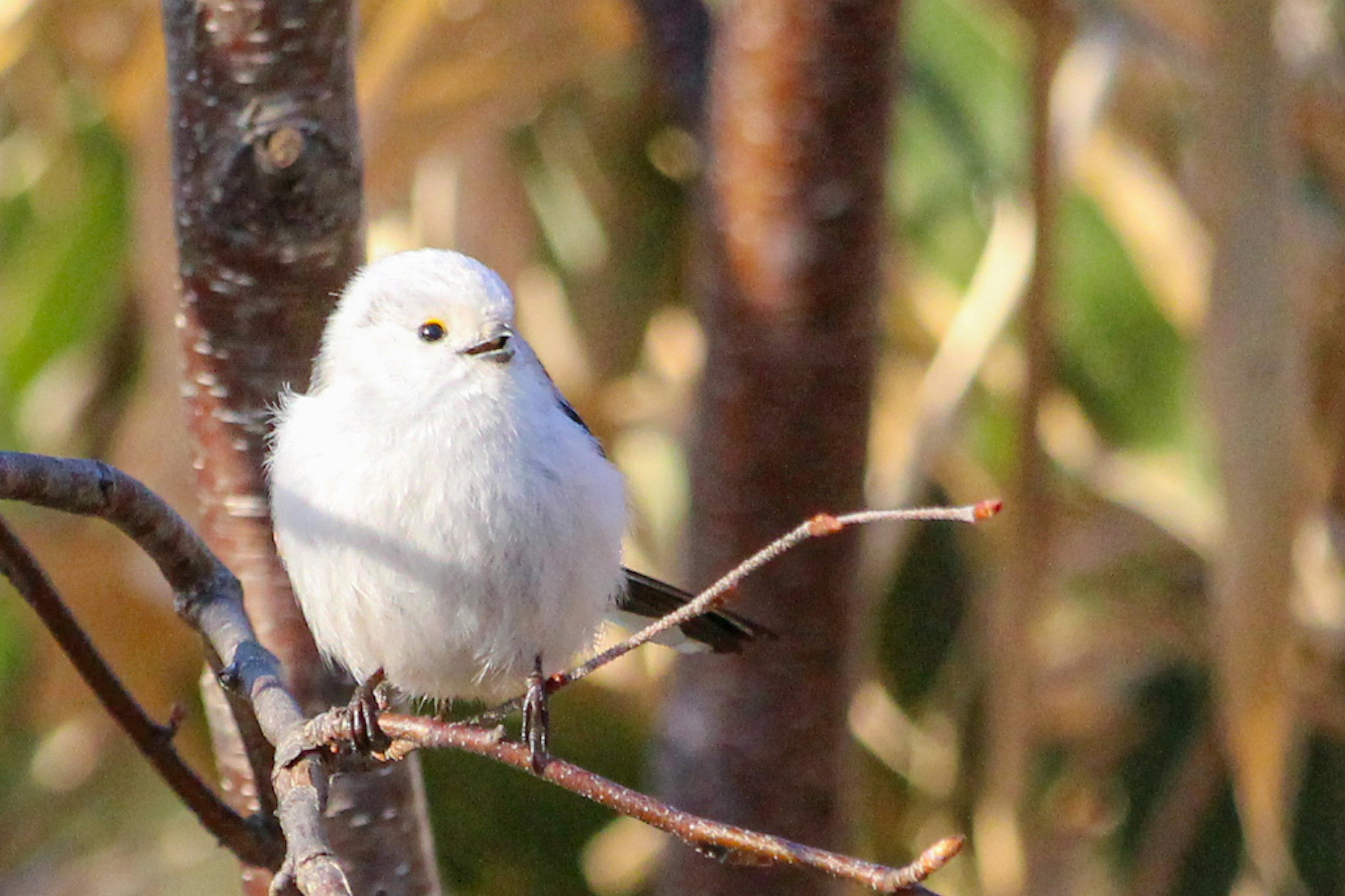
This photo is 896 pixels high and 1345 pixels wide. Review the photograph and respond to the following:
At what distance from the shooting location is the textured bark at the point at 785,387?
1121 mm

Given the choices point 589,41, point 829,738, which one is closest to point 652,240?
point 589,41

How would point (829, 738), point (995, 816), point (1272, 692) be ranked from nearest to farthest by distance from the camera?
point (829, 738), point (1272, 692), point (995, 816)

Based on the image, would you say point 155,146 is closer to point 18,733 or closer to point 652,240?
point 652,240

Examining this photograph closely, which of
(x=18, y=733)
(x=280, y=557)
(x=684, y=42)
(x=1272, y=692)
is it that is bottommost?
(x=18, y=733)

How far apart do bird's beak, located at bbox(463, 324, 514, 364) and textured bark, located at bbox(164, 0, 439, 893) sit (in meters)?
0.10

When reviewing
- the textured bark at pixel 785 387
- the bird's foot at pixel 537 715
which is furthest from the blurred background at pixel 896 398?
the bird's foot at pixel 537 715

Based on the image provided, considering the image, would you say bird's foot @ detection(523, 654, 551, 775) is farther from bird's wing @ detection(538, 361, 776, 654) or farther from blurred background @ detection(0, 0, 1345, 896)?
blurred background @ detection(0, 0, 1345, 896)

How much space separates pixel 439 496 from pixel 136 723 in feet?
0.74

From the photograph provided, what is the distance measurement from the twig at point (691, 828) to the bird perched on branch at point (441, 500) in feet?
0.90

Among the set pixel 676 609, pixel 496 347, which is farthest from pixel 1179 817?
pixel 496 347

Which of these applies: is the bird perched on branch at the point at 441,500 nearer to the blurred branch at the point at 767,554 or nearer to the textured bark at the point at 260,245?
the textured bark at the point at 260,245

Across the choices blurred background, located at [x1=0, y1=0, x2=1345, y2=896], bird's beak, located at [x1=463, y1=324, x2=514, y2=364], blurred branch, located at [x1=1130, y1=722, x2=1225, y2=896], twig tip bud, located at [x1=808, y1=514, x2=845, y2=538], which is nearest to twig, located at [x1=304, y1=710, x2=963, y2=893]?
twig tip bud, located at [x1=808, y1=514, x2=845, y2=538]

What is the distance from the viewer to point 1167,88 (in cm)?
211

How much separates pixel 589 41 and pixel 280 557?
107 centimetres
